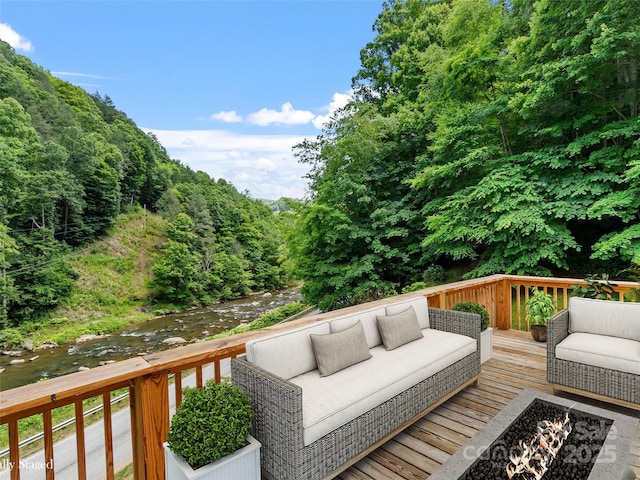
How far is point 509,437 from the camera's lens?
162cm

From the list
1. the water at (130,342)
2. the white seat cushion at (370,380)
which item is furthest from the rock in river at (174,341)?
the white seat cushion at (370,380)

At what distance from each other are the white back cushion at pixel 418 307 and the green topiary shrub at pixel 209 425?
1722mm

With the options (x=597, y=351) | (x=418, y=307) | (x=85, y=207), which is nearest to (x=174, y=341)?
(x=418, y=307)

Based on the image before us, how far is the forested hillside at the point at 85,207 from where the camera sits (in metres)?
16.5

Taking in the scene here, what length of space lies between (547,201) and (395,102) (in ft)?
19.5

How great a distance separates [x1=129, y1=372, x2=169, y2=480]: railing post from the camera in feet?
5.48

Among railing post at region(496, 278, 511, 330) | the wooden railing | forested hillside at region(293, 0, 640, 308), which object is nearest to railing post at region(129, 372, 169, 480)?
the wooden railing

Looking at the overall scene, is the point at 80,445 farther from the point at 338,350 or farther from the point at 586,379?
the point at 586,379

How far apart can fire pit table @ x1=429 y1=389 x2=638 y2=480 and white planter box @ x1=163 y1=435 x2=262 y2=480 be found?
0.88 meters

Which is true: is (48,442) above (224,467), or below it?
above

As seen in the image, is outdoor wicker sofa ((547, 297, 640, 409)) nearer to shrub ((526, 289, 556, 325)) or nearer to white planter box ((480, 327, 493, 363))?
white planter box ((480, 327, 493, 363))

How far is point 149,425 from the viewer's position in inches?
66.1

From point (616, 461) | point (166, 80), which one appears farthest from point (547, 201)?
point (166, 80)

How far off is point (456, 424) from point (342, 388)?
1058mm
